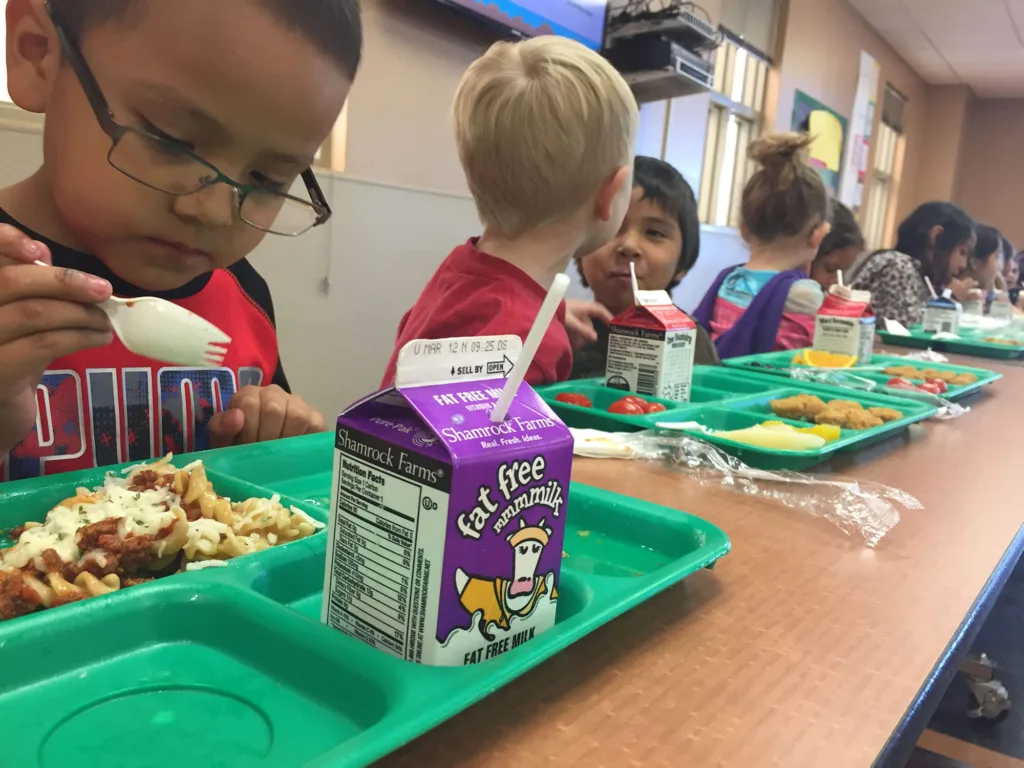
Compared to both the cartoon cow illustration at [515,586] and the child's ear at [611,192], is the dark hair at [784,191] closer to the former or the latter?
the child's ear at [611,192]

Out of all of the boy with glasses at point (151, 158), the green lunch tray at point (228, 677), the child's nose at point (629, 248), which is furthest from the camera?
the child's nose at point (629, 248)

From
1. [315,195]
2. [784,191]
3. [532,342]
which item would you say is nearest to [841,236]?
[784,191]

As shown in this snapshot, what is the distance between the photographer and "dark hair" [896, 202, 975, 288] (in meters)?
3.84

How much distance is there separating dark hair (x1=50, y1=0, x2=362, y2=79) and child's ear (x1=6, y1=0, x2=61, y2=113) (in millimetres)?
25

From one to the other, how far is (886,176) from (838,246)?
5.41 metres

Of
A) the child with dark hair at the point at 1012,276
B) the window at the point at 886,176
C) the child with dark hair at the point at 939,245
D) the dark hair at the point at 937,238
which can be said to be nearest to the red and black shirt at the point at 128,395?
the child with dark hair at the point at 939,245

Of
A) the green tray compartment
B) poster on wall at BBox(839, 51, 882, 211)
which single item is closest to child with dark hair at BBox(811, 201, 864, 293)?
the green tray compartment

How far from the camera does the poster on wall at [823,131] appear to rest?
5.28 m

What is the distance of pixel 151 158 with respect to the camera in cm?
75

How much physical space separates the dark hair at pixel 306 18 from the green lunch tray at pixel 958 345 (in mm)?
2183

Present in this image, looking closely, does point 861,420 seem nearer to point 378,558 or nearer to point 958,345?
point 378,558

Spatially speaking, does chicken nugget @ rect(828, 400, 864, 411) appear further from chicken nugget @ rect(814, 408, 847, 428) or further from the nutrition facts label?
the nutrition facts label

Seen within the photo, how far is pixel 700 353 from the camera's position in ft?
5.46

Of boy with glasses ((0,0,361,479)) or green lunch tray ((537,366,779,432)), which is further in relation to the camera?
green lunch tray ((537,366,779,432))
